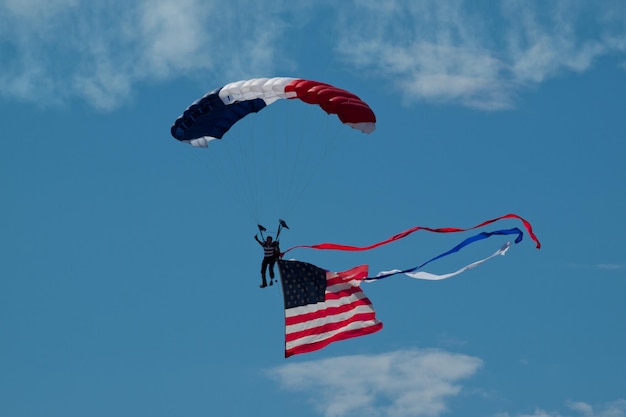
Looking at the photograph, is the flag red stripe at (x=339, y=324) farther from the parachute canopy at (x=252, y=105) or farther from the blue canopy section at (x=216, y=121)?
the blue canopy section at (x=216, y=121)

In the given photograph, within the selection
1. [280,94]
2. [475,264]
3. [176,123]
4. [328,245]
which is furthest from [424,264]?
[176,123]

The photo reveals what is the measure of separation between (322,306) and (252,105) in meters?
6.06

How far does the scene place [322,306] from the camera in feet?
117

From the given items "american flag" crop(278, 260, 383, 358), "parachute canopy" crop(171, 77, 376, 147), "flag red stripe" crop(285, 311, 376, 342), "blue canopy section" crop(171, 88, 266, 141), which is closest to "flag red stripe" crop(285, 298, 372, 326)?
"american flag" crop(278, 260, 383, 358)

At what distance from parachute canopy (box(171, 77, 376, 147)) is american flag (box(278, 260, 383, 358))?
4.53m

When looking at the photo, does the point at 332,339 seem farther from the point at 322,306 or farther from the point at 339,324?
the point at 322,306

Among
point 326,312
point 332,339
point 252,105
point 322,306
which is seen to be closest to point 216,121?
point 252,105

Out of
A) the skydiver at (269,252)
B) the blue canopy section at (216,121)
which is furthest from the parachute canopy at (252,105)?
the skydiver at (269,252)

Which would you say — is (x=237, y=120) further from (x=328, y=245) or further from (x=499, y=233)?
(x=499, y=233)

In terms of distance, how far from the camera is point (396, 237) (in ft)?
107

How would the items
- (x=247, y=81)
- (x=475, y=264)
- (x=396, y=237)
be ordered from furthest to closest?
(x=247, y=81), (x=396, y=237), (x=475, y=264)

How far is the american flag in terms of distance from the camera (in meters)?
35.0

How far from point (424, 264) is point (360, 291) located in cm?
500

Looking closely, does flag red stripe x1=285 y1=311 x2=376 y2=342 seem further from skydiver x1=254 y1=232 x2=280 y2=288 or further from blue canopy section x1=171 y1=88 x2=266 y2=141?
blue canopy section x1=171 y1=88 x2=266 y2=141
